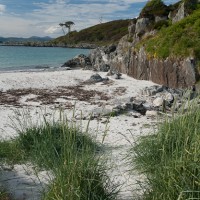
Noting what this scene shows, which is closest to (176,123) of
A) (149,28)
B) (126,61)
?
(126,61)

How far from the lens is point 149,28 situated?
26438 millimetres

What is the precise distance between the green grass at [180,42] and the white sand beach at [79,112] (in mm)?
2096

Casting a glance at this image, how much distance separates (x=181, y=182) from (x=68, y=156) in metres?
1.30

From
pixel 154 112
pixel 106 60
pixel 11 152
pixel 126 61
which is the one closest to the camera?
pixel 11 152

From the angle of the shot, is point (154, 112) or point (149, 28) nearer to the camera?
point (154, 112)

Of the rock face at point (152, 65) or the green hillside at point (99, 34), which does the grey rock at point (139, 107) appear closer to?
the rock face at point (152, 65)

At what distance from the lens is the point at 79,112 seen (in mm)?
11492

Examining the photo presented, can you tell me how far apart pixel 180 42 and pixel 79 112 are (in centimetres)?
Answer: 865

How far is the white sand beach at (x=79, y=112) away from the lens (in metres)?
5.34

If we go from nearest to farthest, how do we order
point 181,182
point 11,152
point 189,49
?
1. point 181,182
2. point 11,152
3. point 189,49

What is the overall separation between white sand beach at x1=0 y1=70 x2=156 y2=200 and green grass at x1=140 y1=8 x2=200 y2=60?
2096mm

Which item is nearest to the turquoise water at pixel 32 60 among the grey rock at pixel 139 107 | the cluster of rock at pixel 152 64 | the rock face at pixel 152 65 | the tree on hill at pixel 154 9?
the cluster of rock at pixel 152 64

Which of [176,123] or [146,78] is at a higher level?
[176,123]

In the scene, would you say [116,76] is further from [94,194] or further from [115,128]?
[94,194]
